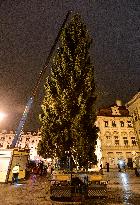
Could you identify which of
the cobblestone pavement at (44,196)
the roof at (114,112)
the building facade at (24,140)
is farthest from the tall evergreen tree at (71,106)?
the building facade at (24,140)

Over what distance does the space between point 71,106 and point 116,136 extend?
3954 centimetres

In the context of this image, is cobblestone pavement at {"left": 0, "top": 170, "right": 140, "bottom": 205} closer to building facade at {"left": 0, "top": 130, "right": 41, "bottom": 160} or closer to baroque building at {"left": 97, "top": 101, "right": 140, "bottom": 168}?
baroque building at {"left": 97, "top": 101, "right": 140, "bottom": 168}

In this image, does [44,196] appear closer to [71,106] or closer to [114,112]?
[71,106]

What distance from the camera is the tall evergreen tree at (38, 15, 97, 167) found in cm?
1382

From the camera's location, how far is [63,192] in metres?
11.6

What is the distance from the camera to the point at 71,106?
1441 cm

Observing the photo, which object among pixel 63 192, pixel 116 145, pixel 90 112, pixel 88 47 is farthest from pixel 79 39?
pixel 116 145

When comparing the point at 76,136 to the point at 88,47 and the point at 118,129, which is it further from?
the point at 118,129

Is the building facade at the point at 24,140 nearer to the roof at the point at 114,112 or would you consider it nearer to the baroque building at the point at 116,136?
the roof at the point at 114,112

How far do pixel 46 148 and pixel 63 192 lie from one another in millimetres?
3588

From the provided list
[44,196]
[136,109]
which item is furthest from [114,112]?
[44,196]

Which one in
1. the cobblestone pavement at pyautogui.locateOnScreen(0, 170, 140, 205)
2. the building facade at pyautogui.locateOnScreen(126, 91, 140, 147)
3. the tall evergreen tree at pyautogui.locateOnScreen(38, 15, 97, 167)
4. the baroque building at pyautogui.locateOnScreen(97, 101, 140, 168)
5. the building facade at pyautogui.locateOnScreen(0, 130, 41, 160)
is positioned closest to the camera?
the cobblestone pavement at pyautogui.locateOnScreen(0, 170, 140, 205)

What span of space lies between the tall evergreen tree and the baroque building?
35.8 m

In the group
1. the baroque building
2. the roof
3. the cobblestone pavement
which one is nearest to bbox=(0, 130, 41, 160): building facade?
the roof
